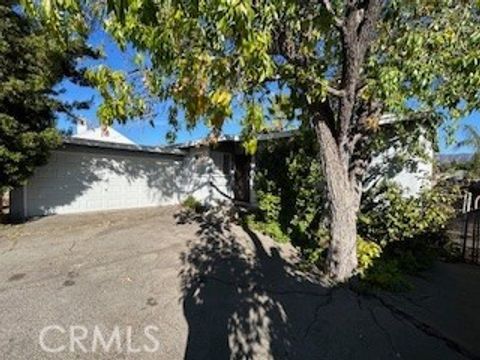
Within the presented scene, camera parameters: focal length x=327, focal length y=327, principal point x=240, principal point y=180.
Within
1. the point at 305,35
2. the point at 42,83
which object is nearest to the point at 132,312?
the point at 305,35

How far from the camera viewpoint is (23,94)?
7941 millimetres

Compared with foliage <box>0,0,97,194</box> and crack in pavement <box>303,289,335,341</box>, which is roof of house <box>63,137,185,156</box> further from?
crack in pavement <box>303,289,335,341</box>

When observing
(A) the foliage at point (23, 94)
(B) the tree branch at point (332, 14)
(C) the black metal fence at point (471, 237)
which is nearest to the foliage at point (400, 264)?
(C) the black metal fence at point (471, 237)

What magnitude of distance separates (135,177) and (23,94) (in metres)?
5.85

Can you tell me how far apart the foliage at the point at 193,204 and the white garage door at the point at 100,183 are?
94cm

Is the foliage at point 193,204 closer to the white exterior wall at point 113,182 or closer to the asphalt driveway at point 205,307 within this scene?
the white exterior wall at point 113,182

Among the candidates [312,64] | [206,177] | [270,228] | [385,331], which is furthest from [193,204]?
[385,331]

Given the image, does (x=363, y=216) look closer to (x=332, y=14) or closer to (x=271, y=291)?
(x=271, y=291)

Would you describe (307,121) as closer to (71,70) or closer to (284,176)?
(284,176)

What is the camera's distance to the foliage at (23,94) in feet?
25.4

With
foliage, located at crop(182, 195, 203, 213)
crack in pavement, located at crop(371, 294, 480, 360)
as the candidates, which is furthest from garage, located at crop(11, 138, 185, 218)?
crack in pavement, located at crop(371, 294, 480, 360)

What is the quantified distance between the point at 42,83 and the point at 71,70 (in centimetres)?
248

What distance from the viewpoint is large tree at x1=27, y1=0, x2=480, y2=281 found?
2.90 m

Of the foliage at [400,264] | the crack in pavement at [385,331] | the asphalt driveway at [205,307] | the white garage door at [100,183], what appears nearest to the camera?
the asphalt driveway at [205,307]
